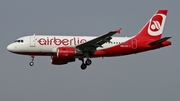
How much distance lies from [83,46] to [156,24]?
436 inches

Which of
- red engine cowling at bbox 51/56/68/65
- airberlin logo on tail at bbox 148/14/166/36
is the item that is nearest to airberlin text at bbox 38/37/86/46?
red engine cowling at bbox 51/56/68/65

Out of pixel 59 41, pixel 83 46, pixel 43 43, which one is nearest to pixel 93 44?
pixel 83 46

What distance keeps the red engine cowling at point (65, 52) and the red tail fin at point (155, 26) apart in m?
8.81

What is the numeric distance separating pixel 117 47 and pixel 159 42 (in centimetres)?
494

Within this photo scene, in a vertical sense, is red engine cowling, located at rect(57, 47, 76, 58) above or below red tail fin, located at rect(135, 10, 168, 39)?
below

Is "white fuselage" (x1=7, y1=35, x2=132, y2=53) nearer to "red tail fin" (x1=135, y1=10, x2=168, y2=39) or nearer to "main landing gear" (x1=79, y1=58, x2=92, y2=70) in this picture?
"main landing gear" (x1=79, y1=58, x2=92, y2=70)

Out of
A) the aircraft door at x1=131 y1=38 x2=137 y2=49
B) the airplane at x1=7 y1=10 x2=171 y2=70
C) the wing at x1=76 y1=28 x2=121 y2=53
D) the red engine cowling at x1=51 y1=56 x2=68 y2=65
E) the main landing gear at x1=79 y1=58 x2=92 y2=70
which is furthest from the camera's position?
the red engine cowling at x1=51 y1=56 x2=68 y2=65

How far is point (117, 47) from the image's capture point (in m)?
55.4

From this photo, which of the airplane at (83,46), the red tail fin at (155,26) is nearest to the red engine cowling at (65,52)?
the airplane at (83,46)

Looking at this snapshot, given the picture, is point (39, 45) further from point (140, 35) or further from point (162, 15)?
point (162, 15)

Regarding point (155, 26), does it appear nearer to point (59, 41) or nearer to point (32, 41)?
point (59, 41)

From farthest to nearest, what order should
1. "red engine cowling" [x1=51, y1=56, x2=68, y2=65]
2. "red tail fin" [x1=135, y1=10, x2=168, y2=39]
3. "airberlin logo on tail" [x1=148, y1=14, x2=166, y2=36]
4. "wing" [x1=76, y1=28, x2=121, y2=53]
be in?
1. "airberlin logo on tail" [x1=148, y1=14, x2=166, y2=36]
2. "red tail fin" [x1=135, y1=10, x2=168, y2=39]
3. "red engine cowling" [x1=51, y1=56, x2=68, y2=65]
4. "wing" [x1=76, y1=28, x2=121, y2=53]

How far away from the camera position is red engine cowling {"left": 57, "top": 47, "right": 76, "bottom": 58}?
52406 millimetres

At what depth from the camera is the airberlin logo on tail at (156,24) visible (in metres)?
58.3
